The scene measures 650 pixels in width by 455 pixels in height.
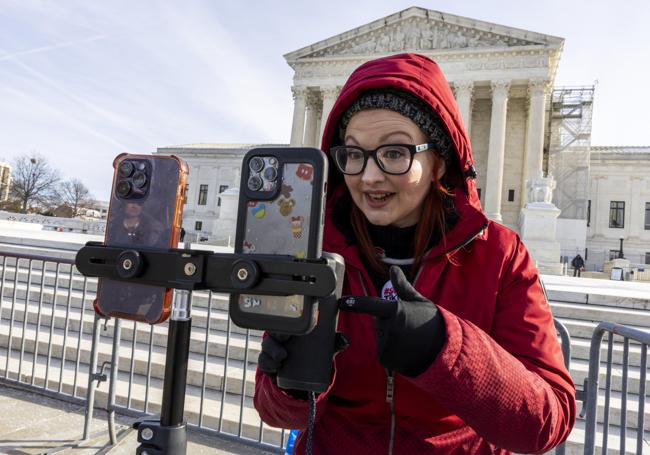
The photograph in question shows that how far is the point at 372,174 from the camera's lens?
1.42m

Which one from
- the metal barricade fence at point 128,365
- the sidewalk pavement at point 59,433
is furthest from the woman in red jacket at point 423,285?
the sidewalk pavement at point 59,433

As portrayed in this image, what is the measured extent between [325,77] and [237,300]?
39.7 metres

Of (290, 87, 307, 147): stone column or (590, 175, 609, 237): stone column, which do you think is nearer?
(290, 87, 307, 147): stone column

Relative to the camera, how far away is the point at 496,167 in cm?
3350

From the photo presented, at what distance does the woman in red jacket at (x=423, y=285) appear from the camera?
114 centimetres

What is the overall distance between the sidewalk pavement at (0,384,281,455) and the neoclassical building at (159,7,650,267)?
82.2 ft

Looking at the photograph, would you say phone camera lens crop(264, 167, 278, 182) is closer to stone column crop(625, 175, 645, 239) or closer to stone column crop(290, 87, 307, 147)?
stone column crop(290, 87, 307, 147)

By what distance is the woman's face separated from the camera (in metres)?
1.44

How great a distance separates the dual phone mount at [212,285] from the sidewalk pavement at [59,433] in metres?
3.09

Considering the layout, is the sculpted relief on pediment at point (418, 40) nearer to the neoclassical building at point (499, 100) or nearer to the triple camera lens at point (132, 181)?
the neoclassical building at point (499, 100)

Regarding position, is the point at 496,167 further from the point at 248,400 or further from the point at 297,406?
the point at 297,406

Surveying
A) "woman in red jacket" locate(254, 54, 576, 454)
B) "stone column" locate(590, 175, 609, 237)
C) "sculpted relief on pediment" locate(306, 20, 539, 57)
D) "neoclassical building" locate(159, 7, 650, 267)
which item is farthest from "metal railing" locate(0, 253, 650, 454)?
"stone column" locate(590, 175, 609, 237)

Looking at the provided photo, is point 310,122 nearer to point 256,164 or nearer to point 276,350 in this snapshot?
point 256,164

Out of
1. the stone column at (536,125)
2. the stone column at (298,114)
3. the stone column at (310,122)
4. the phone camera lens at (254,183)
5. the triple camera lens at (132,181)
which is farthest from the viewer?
the stone column at (310,122)
